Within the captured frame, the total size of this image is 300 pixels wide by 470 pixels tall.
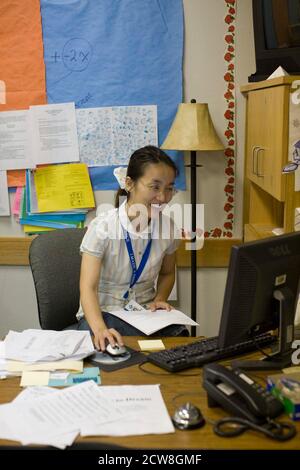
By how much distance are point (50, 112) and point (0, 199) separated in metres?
0.53

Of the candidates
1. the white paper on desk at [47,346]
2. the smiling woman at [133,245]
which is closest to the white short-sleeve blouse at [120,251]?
the smiling woman at [133,245]

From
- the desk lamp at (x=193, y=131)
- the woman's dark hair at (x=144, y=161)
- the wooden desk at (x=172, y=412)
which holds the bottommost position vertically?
the wooden desk at (x=172, y=412)

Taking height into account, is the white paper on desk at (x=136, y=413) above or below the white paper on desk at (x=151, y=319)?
below

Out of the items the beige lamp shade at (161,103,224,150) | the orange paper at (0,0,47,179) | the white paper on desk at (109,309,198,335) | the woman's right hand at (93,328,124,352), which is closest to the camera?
the woman's right hand at (93,328,124,352)

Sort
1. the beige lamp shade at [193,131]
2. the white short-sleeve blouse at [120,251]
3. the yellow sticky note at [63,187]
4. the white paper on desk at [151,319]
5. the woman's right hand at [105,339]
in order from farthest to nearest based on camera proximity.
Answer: the yellow sticky note at [63,187], the beige lamp shade at [193,131], the white short-sleeve blouse at [120,251], the white paper on desk at [151,319], the woman's right hand at [105,339]

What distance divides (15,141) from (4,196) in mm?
296

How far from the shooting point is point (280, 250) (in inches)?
59.4

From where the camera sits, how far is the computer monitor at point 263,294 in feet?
4.73

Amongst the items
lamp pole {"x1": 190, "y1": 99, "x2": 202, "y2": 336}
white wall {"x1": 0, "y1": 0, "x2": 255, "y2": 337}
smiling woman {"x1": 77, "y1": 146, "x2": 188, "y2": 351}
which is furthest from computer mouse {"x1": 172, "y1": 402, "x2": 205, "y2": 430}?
white wall {"x1": 0, "y1": 0, "x2": 255, "y2": 337}

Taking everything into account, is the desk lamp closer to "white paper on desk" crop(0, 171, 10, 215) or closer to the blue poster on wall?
the blue poster on wall

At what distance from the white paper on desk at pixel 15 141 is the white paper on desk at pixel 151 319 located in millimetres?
1224

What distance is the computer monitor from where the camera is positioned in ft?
4.73

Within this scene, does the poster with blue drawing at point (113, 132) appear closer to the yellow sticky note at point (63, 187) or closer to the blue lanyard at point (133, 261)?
the yellow sticky note at point (63, 187)

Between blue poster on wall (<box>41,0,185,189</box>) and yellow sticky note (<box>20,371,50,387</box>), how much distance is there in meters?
1.57
